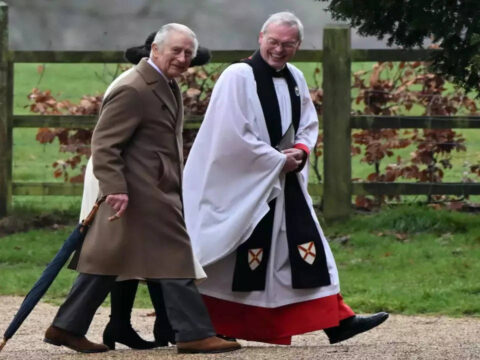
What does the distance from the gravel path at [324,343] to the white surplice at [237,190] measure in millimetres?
339

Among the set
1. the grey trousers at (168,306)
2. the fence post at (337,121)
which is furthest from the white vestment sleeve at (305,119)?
the fence post at (337,121)

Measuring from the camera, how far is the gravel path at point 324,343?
6.30 meters

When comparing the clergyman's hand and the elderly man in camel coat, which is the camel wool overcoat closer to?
the elderly man in camel coat

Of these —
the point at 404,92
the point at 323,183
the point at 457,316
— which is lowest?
the point at 457,316

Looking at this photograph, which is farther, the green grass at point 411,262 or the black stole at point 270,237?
the green grass at point 411,262

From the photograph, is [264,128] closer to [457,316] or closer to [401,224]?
[457,316]

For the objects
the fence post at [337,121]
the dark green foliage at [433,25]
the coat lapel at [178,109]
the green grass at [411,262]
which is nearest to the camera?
the dark green foliage at [433,25]

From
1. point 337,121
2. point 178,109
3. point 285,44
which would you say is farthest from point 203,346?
point 337,121

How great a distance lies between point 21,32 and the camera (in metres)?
12.5

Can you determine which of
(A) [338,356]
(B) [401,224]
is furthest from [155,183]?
(B) [401,224]

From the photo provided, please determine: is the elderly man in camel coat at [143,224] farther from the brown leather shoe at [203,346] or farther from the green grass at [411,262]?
the green grass at [411,262]

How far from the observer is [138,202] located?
6328 millimetres

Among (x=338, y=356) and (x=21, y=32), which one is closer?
(x=338, y=356)

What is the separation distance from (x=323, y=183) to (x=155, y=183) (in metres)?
5.32
